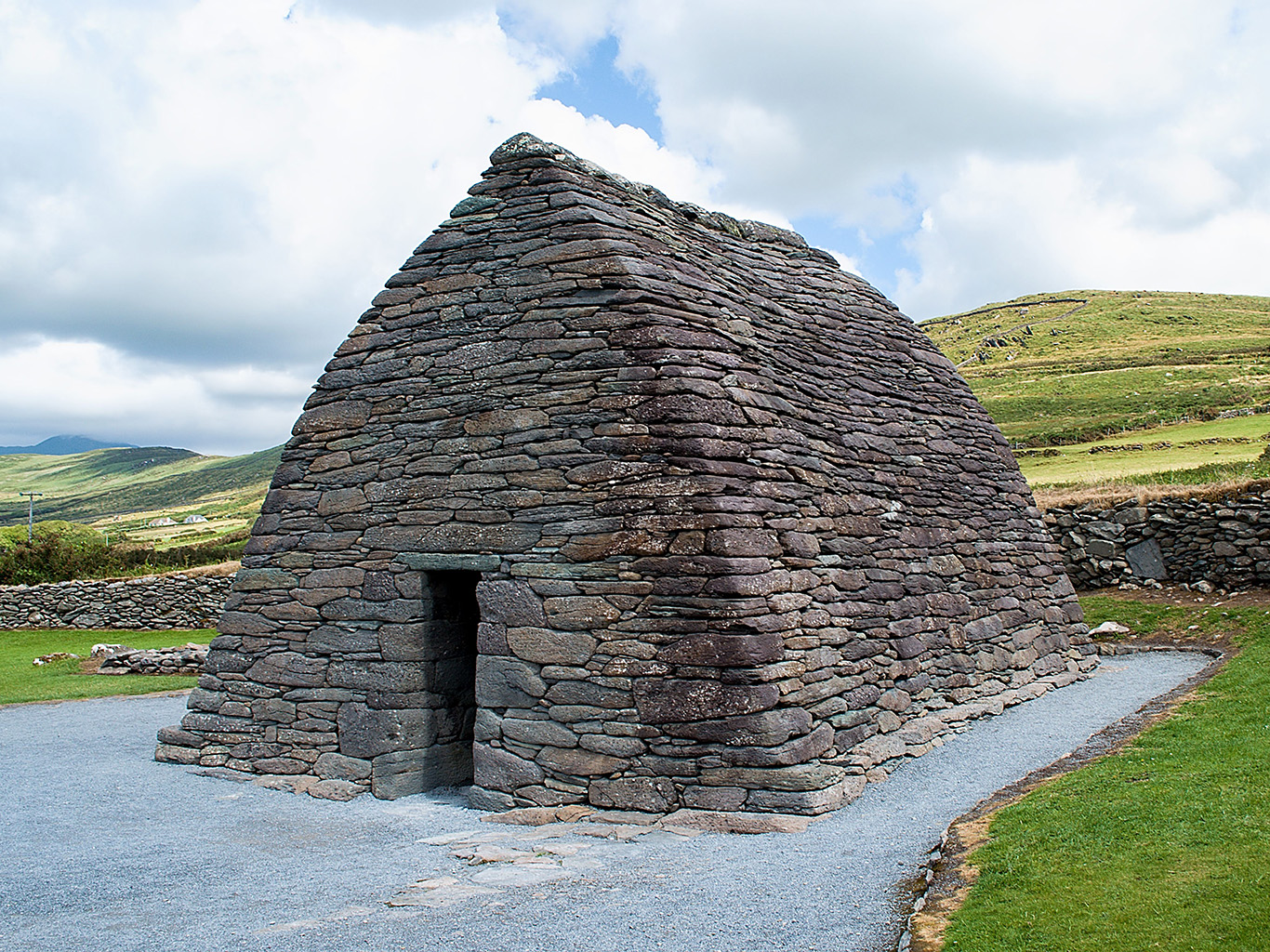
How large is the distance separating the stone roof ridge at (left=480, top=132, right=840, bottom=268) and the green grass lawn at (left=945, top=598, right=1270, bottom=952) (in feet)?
24.2

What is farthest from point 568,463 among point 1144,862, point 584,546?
point 1144,862

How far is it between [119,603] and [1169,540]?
2594 cm

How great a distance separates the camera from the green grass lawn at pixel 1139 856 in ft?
14.7

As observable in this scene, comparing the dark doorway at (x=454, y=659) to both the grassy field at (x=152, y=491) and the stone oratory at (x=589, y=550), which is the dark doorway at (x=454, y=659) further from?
Result: the grassy field at (x=152, y=491)

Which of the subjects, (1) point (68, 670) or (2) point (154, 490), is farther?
(2) point (154, 490)

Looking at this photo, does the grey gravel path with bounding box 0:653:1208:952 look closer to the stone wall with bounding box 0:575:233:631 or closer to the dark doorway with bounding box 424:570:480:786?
the dark doorway with bounding box 424:570:480:786

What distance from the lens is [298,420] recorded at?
1016 centimetres

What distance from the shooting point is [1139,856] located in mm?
5430

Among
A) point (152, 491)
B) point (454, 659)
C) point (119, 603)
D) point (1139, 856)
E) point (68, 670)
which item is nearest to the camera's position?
point (1139, 856)

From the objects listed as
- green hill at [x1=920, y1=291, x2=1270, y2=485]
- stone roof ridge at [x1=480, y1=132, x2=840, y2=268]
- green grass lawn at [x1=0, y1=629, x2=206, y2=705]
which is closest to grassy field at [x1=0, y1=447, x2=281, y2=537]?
green hill at [x1=920, y1=291, x2=1270, y2=485]

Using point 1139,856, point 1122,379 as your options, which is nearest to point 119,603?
point 1139,856

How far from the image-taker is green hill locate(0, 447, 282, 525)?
13875cm

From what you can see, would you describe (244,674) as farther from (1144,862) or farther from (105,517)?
(105,517)

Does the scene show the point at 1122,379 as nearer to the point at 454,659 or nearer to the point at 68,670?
the point at 68,670
